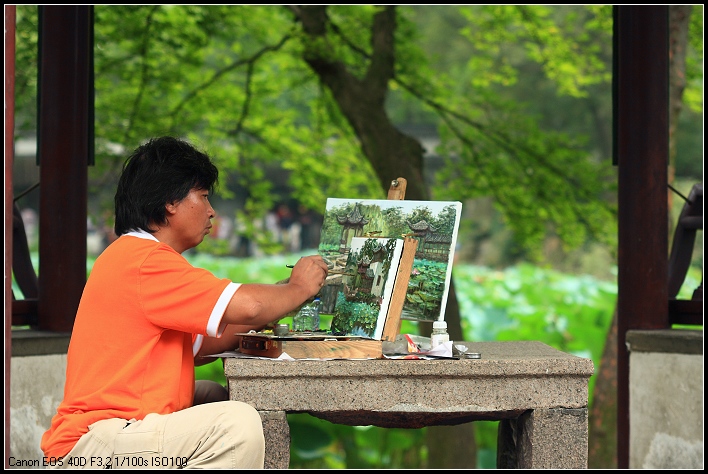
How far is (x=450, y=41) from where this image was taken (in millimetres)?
17516

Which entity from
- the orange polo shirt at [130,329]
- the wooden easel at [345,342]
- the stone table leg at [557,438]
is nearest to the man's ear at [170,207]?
the orange polo shirt at [130,329]

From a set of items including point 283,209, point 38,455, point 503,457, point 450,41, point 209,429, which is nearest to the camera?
point 209,429

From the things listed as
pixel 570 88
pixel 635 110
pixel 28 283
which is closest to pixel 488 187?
pixel 570 88

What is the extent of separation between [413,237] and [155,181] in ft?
3.02

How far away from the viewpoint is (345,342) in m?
2.86

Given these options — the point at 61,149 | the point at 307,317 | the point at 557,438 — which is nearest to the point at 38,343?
the point at 61,149

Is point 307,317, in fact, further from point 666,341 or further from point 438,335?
point 666,341

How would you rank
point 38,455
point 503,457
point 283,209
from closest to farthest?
point 503,457 → point 38,455 → point 283,209

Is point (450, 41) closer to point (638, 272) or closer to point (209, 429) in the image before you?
point (638, 272)

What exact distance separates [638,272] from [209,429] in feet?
9.48

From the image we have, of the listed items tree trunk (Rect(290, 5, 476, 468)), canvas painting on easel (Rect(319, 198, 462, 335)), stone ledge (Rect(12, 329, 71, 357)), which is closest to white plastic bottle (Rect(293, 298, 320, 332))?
canvas painting on easel (Rect(319, 198, 462, 335))

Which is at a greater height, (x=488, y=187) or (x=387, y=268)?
(x=488, y=187)

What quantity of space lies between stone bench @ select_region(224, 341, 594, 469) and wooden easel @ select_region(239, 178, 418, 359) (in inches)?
1.9

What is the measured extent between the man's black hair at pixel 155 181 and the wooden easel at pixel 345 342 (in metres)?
0.53
